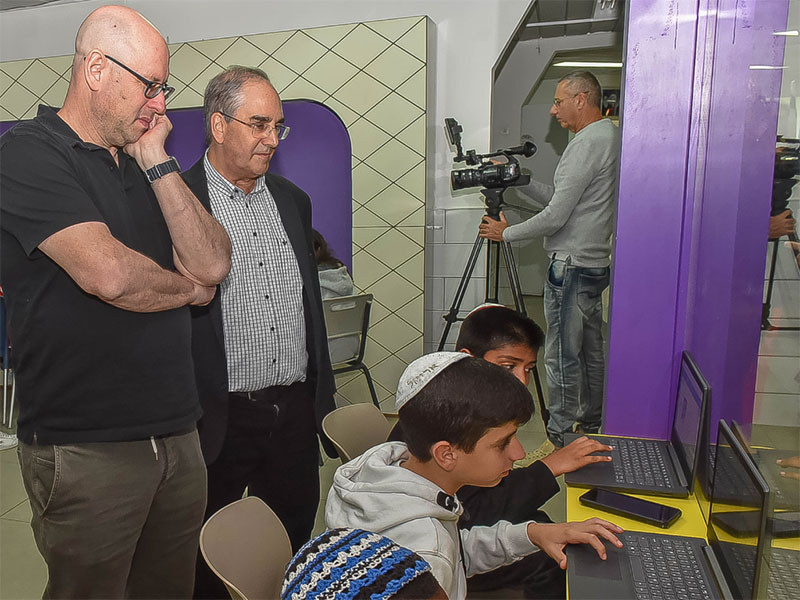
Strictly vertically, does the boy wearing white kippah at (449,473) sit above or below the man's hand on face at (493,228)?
below

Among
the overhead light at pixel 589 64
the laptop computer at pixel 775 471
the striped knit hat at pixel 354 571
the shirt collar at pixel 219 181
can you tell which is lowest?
the striped knit hat at pixel 354 571

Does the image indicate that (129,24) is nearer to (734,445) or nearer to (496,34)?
(734,445)

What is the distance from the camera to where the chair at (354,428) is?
1.75 metres

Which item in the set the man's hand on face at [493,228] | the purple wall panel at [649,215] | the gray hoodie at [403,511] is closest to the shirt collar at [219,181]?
the gray hoodie at [403,511]

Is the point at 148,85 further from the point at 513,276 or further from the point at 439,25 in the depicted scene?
the point at 439,25

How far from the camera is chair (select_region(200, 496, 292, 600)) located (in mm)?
1110

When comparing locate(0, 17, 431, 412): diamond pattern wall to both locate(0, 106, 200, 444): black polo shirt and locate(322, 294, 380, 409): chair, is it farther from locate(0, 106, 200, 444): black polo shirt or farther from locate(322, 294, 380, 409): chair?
locate(0, 106, 200, 444): black polo shirt

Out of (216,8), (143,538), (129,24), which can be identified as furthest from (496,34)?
(143,538)

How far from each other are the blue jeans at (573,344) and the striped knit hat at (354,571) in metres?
2.51

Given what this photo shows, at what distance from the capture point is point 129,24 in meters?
1.39

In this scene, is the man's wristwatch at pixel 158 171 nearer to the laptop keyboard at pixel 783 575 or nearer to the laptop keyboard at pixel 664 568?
the laptop keyboard at pixel 664 568

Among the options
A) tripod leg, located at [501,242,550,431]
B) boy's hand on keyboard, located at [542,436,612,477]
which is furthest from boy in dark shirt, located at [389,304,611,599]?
tripod leg, located at [501,242,550,431]

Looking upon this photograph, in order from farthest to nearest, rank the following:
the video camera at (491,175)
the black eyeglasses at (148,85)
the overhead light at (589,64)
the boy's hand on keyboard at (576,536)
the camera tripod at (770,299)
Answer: the overhead light at (589,64) < the video camera at (491,175) < the black eyeglasses at (148,85) < the boy's hand on keyboard at (576,536) < the camera tripod at (770,299)

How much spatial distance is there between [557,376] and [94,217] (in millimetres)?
2437
